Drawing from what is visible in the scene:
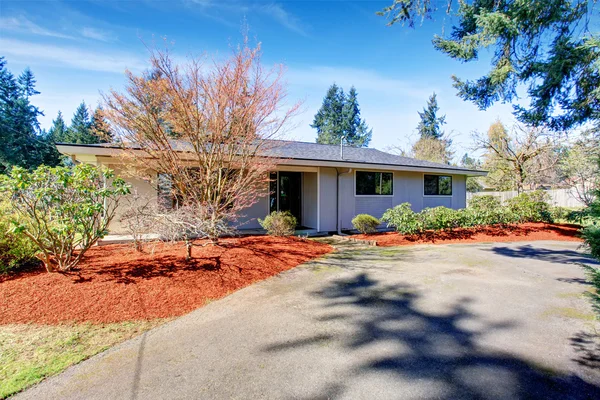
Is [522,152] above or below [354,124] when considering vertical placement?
below

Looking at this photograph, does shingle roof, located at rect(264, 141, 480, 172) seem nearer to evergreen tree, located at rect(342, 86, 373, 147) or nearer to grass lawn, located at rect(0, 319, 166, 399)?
grass lawn, located at rect(0, 319, 166, 399)

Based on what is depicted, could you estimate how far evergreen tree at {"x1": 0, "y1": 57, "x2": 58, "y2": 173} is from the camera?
29469 mm

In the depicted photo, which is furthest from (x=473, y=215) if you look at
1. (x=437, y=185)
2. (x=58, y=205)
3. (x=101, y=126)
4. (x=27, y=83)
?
(x=27, y=83)

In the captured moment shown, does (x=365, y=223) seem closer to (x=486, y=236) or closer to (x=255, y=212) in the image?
(x=255, y=212)

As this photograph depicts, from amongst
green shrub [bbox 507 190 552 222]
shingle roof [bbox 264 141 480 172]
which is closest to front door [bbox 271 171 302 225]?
shingle roof [bbox 264 141 480 172]

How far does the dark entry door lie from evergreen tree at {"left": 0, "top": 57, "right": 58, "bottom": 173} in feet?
103

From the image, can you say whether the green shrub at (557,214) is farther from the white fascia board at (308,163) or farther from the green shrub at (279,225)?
the green shrub at (279,225)

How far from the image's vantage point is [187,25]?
7.46 meters

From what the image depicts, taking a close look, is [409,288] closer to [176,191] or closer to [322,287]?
[322,287]

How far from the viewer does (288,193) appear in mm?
12109

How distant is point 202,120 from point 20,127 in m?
38.7

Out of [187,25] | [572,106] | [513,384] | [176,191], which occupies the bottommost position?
[513,384]

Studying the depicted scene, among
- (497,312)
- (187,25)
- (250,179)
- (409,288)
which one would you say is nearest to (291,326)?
(409,288)

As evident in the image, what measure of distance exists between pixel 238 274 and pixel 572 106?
925 centimetres
